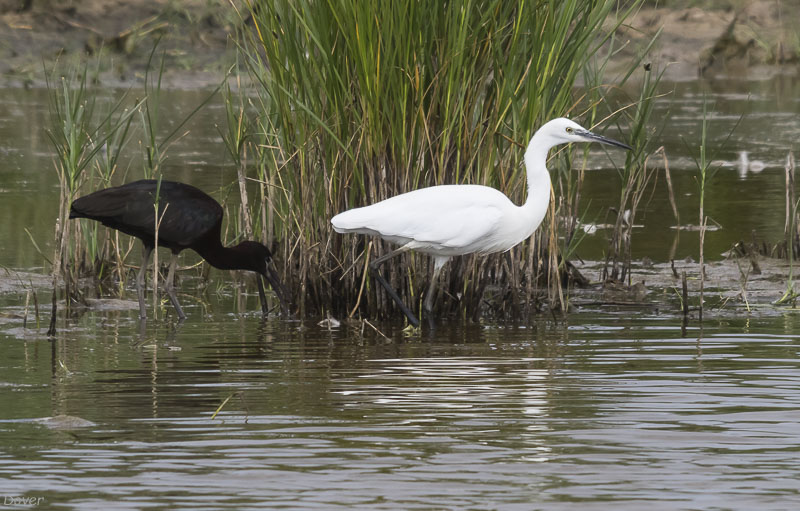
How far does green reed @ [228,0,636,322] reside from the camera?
25.9ft

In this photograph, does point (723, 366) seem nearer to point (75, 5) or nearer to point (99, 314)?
point (99, 314)

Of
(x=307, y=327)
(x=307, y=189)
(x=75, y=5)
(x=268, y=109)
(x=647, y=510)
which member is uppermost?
Answer: (x=75, y=5)

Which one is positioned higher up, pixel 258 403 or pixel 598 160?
pixel 598 160

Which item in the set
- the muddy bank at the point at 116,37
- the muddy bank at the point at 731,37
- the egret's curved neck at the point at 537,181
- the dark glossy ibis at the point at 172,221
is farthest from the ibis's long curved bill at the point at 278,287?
the muddy bank at the point at 731,37

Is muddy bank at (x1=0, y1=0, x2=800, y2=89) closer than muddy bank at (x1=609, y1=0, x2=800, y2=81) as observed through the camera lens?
Yes

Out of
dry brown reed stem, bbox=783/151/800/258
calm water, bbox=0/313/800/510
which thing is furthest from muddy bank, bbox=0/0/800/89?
calm water, bbox=0/313/800/510

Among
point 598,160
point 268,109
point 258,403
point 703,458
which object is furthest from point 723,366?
point 598,160

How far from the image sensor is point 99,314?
8.79 meters

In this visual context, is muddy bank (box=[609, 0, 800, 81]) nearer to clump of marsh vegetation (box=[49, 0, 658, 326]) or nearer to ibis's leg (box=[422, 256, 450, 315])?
clump of marsh vegetation (box=[49, 0, 658, 326])

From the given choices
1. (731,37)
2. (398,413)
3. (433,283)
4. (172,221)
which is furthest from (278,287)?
(731,37)

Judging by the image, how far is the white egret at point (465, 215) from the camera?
773cm

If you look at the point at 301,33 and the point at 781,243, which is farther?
the point at 781,243

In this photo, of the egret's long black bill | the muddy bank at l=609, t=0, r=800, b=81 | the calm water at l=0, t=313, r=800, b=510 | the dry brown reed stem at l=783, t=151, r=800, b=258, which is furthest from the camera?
the muddy bank at l=609, t=0, r=800, b=81

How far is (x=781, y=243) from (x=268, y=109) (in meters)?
4.37
